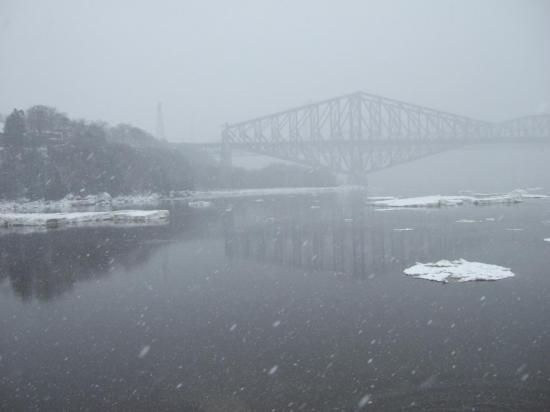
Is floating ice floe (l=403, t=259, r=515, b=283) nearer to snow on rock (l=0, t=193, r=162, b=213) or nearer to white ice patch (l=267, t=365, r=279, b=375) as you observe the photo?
white ice patch (l=267, t=365, r=279, b=375)

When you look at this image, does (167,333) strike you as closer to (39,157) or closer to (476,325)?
(476,325)

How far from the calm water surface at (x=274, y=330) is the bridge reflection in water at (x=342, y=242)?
0.19 meters

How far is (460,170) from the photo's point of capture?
6855 inches

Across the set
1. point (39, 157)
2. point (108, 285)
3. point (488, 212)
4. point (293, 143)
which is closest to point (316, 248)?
point (108, 285)

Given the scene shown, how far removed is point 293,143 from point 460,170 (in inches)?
4178

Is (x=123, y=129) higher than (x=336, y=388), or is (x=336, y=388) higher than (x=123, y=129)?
(x=123, y=129)

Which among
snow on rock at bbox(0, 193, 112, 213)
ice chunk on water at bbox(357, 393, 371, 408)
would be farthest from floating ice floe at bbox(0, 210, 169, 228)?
ice chunk on water at bbox(357, 393, 371, 408)

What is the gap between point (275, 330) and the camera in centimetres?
983

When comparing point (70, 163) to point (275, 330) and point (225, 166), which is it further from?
point (275, 330)

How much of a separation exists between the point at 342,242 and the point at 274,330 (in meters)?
12.2

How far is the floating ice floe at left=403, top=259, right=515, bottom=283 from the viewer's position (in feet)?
44.4

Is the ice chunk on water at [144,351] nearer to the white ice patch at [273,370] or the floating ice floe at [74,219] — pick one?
the white ice patch at [273,370]

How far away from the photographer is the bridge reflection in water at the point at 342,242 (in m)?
16.8

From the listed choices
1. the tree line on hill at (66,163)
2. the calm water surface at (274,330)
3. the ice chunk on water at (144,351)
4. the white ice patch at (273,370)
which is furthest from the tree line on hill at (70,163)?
the white ice patch at (273,370)
